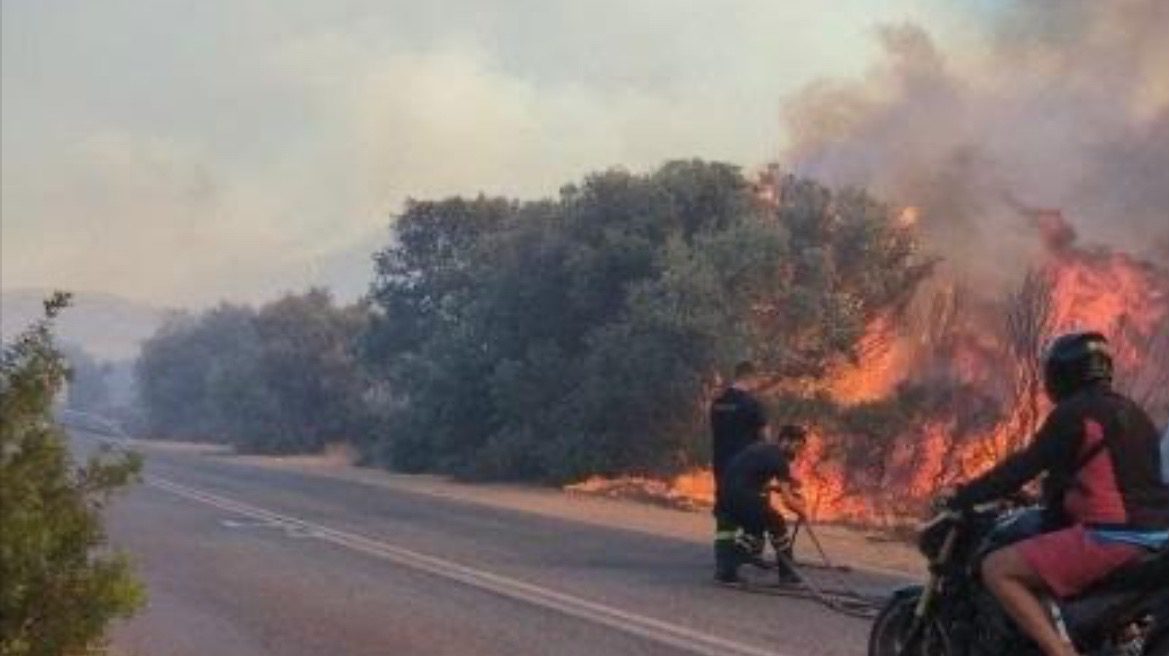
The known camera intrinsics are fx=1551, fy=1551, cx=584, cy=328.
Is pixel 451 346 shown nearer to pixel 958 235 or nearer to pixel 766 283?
pixel 766 283

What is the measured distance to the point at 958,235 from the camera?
3519 cm

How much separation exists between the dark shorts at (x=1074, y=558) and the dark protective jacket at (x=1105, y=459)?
8 cm

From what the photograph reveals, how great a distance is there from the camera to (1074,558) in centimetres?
571

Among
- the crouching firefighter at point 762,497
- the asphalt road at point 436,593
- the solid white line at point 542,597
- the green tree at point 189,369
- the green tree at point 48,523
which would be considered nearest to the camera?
the green tree at point 48,523

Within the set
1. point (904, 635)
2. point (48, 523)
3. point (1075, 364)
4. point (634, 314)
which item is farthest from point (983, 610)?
point (634, 314)

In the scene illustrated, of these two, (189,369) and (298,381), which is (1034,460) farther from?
(189,369)

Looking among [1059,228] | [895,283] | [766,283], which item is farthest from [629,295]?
[1059,228]

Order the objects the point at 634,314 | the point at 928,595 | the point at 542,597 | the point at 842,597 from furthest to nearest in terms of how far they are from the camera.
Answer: the point at 634,314
the point at 542,597
the point at 842,597
the point at 928,595

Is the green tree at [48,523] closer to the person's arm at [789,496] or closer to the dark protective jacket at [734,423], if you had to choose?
the person's arm at [789,496]

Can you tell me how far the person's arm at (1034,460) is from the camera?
5.70 metres

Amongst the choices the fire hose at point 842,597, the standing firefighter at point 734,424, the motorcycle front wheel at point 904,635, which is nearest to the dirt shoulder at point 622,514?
the fire hose at point 842,597

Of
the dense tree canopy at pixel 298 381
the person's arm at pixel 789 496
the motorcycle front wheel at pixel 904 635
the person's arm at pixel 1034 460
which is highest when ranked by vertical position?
the dense tree canopy at pixel 298 381

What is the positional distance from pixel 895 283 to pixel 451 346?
377 inches

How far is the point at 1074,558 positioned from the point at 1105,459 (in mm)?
382
